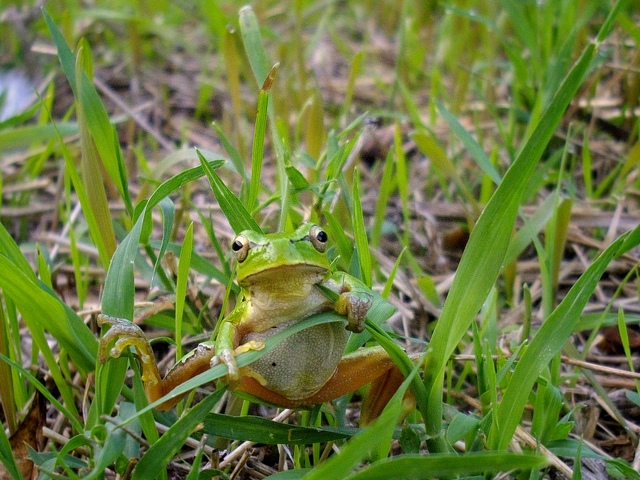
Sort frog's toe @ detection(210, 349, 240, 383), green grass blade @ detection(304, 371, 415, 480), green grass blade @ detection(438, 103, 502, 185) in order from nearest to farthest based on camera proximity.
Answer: green grass blade @ detection(304, 371, 415, 480) < frog's toe @ detection(210, 349, 240, 383) < green grass blade @ detection(438, 103, 502, 185)

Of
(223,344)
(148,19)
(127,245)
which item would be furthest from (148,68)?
(223,344)

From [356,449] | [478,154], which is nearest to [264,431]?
[356,449]

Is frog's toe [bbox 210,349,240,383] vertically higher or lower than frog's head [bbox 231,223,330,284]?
lower

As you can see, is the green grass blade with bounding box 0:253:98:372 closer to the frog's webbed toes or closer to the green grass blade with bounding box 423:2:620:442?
the frog's webbed toes

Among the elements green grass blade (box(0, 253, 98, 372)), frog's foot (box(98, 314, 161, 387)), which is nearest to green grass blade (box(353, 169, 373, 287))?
frog's foot (box(98, 314, 161, 387))

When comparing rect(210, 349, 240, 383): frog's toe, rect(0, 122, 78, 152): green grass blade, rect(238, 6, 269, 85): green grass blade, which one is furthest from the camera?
rect(0, 122, 78, 152): green grass blade

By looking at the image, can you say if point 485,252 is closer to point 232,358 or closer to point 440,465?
A: point 440,465
